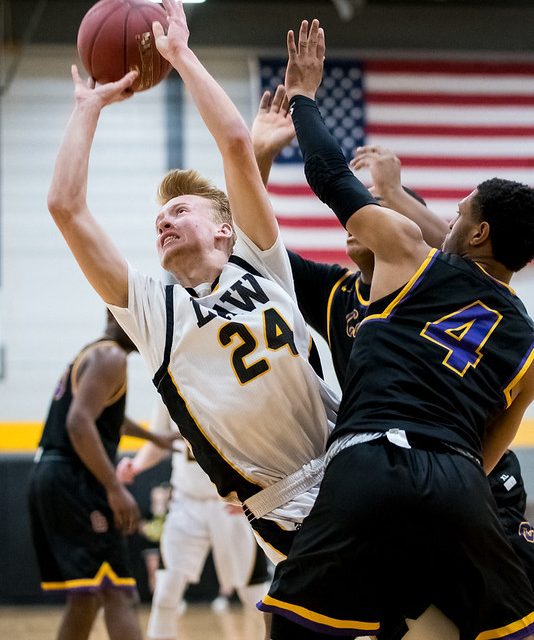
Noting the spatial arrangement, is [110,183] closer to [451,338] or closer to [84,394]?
[84,394]

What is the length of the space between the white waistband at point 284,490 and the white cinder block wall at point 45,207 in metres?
8.13

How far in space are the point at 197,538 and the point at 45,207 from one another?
19.1 ft

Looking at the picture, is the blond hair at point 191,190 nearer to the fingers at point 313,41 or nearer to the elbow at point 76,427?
the fingers at point 313,41

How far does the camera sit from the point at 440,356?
2766mm

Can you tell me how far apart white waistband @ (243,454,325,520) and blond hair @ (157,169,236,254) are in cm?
85

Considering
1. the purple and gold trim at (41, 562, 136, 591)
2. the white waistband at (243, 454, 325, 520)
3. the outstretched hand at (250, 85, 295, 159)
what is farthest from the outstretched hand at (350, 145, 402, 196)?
the purple and gold trim at (41, 562, 136, 591)

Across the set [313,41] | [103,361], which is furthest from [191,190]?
[103,361]

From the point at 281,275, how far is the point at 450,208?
8.54 m

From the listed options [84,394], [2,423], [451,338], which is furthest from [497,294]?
[2,423]

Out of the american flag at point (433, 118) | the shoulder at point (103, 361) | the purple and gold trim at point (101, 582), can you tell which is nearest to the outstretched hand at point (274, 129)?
the shoulder at point (103, 361)

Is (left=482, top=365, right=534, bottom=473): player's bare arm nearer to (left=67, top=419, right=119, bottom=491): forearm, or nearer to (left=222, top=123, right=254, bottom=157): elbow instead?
(left=222, top=123, right=254, bottom=157): elbow

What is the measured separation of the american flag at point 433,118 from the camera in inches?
460

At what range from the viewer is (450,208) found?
1155 centimetres

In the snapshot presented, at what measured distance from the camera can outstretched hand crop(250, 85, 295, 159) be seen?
3791 millimetres
